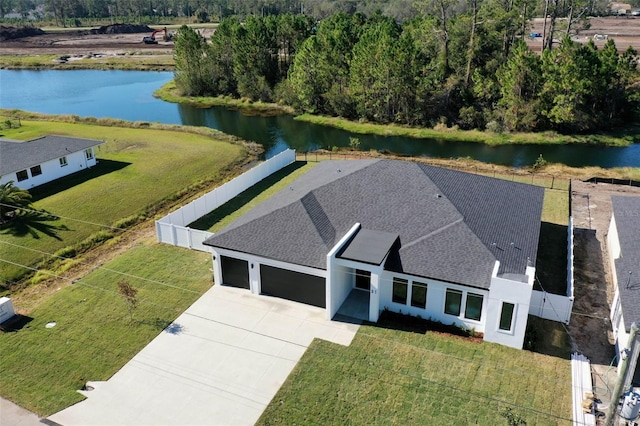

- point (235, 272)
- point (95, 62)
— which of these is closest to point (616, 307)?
point (235, 272)

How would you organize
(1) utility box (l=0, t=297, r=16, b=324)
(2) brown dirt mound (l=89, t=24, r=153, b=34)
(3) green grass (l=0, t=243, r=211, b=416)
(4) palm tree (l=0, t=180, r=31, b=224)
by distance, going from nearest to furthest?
(3) green grass (l=0, t=243, r=211, b=416) → (1) utility box (l=0, t=297, r=16, b=324) → (4) palm tree (l=0, t=180, r=31, b=224) → (2) brown dirt mound (l=89, t=24, r=153, b=34)

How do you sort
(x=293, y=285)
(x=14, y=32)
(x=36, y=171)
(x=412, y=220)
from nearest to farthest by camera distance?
1. (x=293, y=285)
2. (x=412, y=220)
3. (x=36, y=171)
4. (x=14, y=32)

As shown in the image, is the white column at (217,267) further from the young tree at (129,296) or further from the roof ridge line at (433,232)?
the roof ridge line at (433,232)

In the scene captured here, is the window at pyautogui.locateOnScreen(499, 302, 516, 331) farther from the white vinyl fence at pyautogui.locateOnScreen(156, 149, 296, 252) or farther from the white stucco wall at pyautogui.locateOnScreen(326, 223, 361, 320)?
the white vinyl fence at pyautogui.locateOnScreen(156, 149, 296, 252)

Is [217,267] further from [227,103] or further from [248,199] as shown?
[227,103]

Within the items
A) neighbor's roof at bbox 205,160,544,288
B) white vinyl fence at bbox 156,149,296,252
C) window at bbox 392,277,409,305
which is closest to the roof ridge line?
neighbor's roof at bbox 205,160,544,288

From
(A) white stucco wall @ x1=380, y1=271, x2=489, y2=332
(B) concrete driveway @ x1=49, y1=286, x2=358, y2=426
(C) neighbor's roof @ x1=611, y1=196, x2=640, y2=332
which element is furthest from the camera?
(A) white stucco wall @ x1=380, y1=271, x2=489, y2=332

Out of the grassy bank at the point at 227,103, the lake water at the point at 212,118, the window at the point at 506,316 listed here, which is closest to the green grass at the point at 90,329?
Result: the window at the point at 506,316
